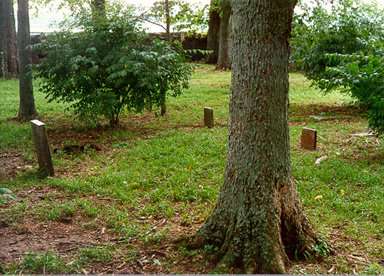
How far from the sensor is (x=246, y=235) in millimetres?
3564

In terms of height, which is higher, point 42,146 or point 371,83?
point 371,83

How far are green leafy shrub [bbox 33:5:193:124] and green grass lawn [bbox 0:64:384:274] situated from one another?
2.89ft

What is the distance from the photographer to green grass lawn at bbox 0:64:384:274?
12.3ft

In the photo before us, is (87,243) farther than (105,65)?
No

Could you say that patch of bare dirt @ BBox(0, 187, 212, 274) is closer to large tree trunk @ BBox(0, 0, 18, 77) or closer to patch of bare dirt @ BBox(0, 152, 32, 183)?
patch of bare dirt @ BBox(0, 152, 32, 183)

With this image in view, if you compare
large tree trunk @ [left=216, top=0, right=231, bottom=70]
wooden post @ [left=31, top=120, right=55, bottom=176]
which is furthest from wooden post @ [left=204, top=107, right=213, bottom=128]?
large tree trunk @ [left=216, top=0, right=231, bottom=70]

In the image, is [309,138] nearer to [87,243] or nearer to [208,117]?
[208,117]

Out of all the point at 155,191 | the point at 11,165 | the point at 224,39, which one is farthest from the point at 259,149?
the point at 224,39

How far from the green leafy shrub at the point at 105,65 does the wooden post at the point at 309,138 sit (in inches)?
Answer: 135

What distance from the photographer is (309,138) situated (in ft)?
24.3

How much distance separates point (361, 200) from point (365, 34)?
22.1 feet

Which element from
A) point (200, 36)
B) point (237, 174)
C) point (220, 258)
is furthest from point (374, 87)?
point (200, 36)

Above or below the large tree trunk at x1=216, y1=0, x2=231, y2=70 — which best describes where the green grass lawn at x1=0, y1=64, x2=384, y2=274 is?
below

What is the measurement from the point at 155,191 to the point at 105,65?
4.35 metres
